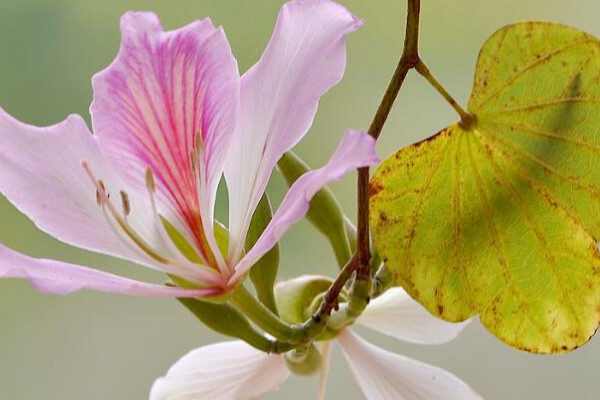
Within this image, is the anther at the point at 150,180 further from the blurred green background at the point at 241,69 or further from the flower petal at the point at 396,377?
the blurred green background at the point at 241,69

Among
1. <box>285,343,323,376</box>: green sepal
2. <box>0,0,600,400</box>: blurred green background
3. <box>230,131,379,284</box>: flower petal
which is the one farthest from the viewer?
<box>0,0,600,400</box>: blurred green background

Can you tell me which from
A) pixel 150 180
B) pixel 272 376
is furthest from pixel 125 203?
pixel 272 376

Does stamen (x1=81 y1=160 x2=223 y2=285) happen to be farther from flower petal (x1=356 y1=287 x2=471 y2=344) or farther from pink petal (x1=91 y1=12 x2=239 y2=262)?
flower petal (x1=356 y1=287 x2=471 y2=344)

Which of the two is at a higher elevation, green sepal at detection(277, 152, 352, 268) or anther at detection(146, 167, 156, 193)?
anther at detection(146, 167, 156, 193)

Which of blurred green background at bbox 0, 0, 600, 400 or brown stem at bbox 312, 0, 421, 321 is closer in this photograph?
brown stem at bbox 312, 0, 421, 321

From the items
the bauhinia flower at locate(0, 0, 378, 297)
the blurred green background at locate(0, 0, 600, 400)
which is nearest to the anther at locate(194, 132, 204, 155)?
the bauhinia flower at locate(0, 0, 378, 297)

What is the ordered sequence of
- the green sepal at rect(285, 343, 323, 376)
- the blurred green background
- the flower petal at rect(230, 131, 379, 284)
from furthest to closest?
the blurred green background
the green sepal at rect(285, 343, 323, 376)
the flower petal at rect(230, 131, 379, 284)

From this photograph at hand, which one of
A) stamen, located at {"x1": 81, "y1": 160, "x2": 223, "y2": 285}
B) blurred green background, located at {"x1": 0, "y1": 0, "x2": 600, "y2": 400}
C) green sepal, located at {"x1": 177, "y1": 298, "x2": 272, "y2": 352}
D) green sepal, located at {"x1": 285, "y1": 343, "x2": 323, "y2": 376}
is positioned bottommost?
blurred green background, located at {"x1": 0, "y1": 0, "x2": 600, "y2": 400}
